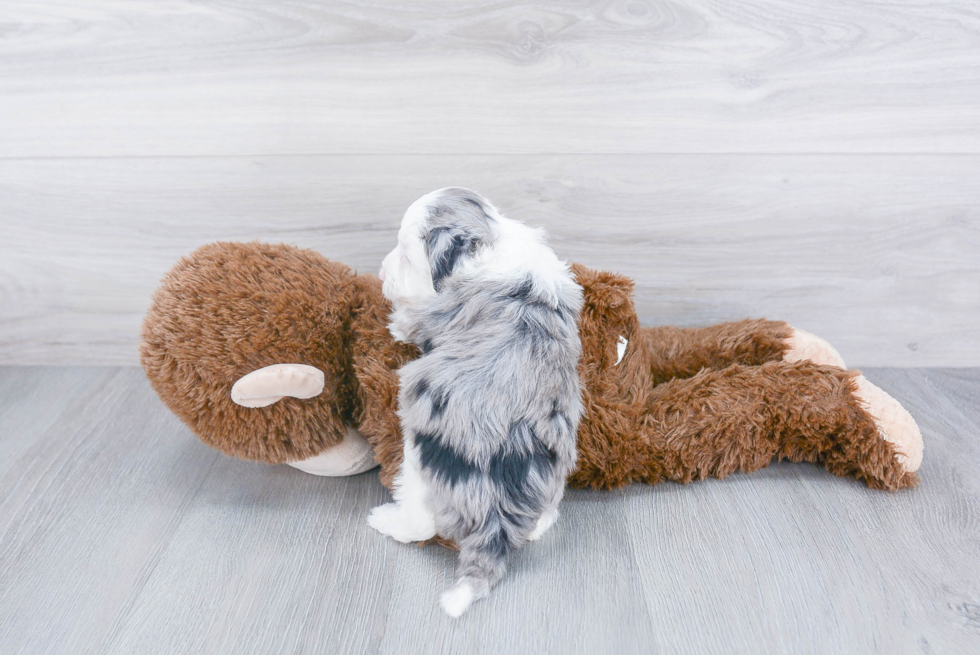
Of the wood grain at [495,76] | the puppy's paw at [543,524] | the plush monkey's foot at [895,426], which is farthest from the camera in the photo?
the wood grain at [495,76]

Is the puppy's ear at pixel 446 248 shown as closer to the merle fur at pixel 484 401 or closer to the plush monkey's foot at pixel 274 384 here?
the merle fur at pixel 484 401

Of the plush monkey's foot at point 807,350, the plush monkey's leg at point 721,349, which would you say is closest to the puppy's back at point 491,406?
the plush monkey's leg at point 721,349

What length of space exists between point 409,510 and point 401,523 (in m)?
0.04

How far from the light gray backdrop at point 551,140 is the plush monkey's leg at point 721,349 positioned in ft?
0.53

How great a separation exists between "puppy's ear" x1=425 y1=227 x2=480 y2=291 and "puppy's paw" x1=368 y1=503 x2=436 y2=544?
0.37 m

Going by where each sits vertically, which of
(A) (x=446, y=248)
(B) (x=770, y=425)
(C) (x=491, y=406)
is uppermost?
(A) (x=446, y=248)

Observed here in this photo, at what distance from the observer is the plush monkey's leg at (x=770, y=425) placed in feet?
3.57

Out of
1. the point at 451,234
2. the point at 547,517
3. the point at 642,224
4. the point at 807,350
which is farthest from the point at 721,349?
the point at 451,234

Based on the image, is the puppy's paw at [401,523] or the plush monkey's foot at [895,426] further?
the plush monkey's foot at [895,426]

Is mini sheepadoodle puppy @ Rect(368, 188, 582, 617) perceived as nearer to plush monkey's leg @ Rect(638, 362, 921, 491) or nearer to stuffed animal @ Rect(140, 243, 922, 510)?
stuffed animal @ Rect(140, 243, 922, 510)

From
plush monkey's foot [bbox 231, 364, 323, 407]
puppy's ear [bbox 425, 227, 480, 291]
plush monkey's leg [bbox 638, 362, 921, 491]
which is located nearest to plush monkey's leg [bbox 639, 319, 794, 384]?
plush monkey's leg [bbox 638, 362, 921, 491]

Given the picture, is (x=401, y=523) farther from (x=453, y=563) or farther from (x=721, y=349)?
(x=721, y=349)

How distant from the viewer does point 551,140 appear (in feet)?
4.18

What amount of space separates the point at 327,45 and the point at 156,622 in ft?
3.27
